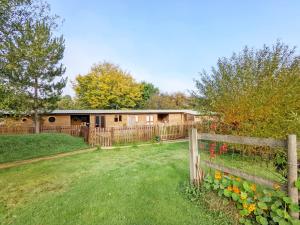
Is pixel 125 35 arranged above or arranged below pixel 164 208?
above

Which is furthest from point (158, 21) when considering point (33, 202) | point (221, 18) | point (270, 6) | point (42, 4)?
point (33, 202)

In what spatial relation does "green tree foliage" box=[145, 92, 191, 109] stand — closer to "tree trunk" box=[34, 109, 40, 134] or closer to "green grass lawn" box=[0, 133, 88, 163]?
"tree trunk" box=[34, 109, 40, 134]

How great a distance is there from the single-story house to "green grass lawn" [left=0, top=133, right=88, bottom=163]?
284 inches

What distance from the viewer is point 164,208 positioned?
13.8ft

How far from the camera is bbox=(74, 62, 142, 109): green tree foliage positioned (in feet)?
119

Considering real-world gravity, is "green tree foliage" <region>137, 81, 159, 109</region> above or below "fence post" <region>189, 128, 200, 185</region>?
above

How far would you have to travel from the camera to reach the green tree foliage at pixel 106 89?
119ft

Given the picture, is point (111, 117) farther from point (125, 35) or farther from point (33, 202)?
point (33, 202)

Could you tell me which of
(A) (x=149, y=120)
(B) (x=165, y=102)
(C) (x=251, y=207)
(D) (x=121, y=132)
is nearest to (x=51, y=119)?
(D) (x=121, y=132)

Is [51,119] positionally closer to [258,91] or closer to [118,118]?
[118,118]

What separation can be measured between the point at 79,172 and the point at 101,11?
11.3 meters

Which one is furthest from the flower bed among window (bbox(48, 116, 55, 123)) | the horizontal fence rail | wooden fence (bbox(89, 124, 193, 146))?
window (bbox(48, 116, 55, 123))

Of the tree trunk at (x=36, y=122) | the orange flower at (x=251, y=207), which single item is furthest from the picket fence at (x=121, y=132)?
the orange flower at (x=251, y=207)

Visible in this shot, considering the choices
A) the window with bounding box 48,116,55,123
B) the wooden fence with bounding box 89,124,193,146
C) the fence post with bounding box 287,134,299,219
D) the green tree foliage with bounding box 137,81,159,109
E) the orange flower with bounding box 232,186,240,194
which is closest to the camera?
the fence post with bounding box 287,134,299,219
